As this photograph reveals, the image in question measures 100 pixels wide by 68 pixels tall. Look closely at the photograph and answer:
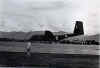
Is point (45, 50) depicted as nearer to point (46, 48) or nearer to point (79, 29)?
point (46, 48)

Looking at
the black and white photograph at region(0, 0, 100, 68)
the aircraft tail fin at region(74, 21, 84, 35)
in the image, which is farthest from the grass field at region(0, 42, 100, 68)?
the aircraft tail fin at region(74, 21, 84, 35)

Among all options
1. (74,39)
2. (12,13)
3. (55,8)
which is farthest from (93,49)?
(12,13)

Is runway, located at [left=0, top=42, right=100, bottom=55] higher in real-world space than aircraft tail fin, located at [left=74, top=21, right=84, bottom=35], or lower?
lower

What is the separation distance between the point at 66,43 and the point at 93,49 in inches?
12.5

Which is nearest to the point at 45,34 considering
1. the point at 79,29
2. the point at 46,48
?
the point at 46,48

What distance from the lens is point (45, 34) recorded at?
2027mm

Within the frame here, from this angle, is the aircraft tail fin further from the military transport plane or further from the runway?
the runway

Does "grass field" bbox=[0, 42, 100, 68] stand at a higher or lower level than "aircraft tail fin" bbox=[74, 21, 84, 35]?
lower

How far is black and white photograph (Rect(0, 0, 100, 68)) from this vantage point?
1.99 meters

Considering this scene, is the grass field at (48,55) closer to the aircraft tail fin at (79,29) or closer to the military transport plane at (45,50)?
the military transport plane at (45,50)

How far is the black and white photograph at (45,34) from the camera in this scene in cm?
199

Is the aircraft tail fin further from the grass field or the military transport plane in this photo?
the grass field

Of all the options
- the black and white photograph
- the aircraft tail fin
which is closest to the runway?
the black and white photograph

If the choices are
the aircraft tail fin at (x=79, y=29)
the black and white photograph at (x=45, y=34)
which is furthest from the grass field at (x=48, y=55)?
the aircraft tail fin at (x=79, y=29)
